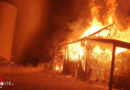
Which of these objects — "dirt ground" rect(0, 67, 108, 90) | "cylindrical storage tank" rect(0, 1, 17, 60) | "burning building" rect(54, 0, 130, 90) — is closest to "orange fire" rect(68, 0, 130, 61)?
"burning building" rect(54, 0, 130, 90)

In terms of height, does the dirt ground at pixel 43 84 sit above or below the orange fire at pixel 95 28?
below

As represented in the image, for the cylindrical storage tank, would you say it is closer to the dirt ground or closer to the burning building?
the burning building

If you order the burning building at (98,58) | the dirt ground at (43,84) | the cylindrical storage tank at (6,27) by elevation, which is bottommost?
the dirt ground at (43,84)

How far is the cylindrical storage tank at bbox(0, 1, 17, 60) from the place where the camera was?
22219 millimetres

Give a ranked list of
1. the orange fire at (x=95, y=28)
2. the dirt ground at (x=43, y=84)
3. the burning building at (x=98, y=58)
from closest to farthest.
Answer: the dirt ground at (x=43, y=84) → the burning building at (x=98, y=58) → the orange fire at (x=95, y=28)

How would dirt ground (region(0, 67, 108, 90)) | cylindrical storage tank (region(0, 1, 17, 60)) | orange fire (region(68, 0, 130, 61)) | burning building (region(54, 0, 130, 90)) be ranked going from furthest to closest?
cylindrical storage tank (region(0, 1, 17, 60))
orange fire (region(68, 0, 130, 61))
burning building (region(54, 0, 130, 90))
dirt ground (region(0, 67, 108, 90))

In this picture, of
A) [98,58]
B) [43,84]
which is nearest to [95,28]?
[98,58]

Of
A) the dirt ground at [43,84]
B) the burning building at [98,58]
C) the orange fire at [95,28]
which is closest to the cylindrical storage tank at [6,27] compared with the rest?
the burning building at [98,58]

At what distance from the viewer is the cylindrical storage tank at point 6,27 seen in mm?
22219

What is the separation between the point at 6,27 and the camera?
22.8 m

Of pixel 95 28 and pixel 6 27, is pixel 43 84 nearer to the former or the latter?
pixel 95 28

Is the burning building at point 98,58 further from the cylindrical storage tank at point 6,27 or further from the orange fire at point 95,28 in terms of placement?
the cylindrical storage tank at point 6,27

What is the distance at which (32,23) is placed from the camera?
31.7 m

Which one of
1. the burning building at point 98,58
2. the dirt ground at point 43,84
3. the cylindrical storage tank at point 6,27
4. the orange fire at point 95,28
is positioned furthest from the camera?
the cylindrical storage tank at point 6,27
